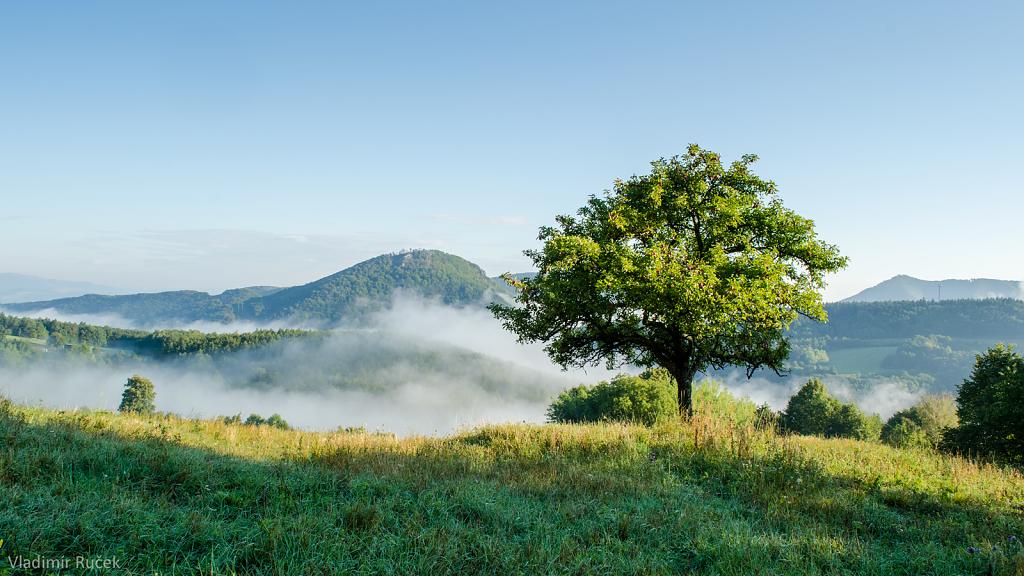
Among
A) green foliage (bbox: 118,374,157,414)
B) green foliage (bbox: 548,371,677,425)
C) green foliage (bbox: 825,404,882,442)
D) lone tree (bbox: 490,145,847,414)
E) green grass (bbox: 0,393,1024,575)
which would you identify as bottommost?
green foliage (bbox: 118,374,157,414)

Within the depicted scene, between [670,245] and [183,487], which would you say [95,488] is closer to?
[183,487]

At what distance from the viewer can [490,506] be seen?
6.69m

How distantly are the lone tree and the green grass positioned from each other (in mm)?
4461

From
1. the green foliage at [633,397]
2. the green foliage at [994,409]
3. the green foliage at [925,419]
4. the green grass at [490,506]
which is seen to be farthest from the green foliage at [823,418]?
the green grass at [490,506]

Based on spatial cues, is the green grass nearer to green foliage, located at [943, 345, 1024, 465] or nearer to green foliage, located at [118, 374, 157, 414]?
green foliage, located at [943, 345, 1024, 465]

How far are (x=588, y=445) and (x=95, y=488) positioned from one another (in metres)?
8.69

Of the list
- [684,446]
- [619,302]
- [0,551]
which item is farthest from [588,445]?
[0,551]

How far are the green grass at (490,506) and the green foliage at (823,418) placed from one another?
6519 centimetres

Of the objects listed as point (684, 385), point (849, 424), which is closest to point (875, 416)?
point (849, 424)

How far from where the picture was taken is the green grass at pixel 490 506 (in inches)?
197

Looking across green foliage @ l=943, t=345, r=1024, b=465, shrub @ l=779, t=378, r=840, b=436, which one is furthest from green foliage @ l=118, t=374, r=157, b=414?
green foliage @ l=943, t=345, r=1024, b=465

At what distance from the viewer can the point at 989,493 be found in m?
9.23

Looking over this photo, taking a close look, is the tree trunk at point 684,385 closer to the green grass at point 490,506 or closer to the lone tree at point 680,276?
the lone tree at point 680,276

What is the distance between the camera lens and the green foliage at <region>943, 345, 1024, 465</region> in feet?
98.6
